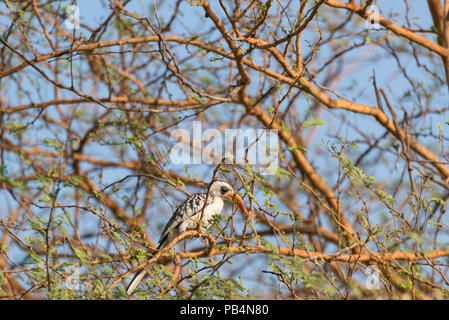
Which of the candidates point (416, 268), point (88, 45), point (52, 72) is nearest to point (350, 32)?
point (88, 45)

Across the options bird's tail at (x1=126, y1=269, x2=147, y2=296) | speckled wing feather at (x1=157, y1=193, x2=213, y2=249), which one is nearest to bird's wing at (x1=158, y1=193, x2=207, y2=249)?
speckled wing feather at (x1=157, y1=193, x2=213, y2=249)

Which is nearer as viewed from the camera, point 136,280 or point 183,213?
point 136,280

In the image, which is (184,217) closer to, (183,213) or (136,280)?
(183,213)

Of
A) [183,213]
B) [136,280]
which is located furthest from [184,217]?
[136,280]

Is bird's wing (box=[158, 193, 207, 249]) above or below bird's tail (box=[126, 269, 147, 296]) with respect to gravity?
above

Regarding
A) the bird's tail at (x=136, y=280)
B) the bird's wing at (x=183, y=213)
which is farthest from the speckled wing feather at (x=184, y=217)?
the bird's tail at (x=136, y=280)

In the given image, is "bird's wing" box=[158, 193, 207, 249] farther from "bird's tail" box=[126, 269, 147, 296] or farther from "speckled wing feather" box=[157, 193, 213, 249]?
"bird's tail" box=[126, 269, 147, 296]

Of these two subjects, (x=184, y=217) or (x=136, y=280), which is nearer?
(x=136, y=280)

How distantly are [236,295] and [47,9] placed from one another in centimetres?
403

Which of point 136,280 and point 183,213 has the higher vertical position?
point 183,213

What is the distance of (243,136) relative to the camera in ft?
15.4

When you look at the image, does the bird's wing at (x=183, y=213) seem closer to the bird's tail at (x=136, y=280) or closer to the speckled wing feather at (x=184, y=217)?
the speckled wing feather at (x=184, y=217)

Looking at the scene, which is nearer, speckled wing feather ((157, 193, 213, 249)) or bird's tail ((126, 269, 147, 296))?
bird's tail ((126, 269, 147, 296))
